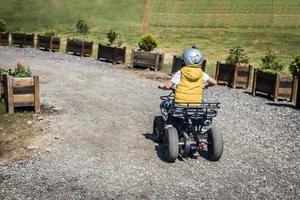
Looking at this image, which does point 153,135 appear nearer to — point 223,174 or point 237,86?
point 223,174

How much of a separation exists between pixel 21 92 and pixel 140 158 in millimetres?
5322

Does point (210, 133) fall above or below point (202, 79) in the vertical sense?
below

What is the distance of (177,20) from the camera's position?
2031 inches

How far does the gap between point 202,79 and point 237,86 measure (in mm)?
10033

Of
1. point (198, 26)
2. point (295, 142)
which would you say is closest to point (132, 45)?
point (198, 26)

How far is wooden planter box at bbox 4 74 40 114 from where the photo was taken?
13.3 metres

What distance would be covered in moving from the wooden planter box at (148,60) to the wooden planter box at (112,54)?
1519 millimetres

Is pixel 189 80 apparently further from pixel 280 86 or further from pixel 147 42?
pixel 147 42

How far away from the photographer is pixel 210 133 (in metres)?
9.88

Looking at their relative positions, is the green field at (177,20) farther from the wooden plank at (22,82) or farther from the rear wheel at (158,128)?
the rear wheel at (158,128)

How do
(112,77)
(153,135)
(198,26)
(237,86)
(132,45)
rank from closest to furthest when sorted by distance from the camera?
(153,135), (237,86), (112,77), (132,45), (198,26)

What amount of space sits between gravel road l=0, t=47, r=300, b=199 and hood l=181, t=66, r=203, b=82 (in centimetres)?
193

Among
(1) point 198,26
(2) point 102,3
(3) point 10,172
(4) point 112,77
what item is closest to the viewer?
(3) point 10,172

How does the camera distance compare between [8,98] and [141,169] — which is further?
[8,98]
